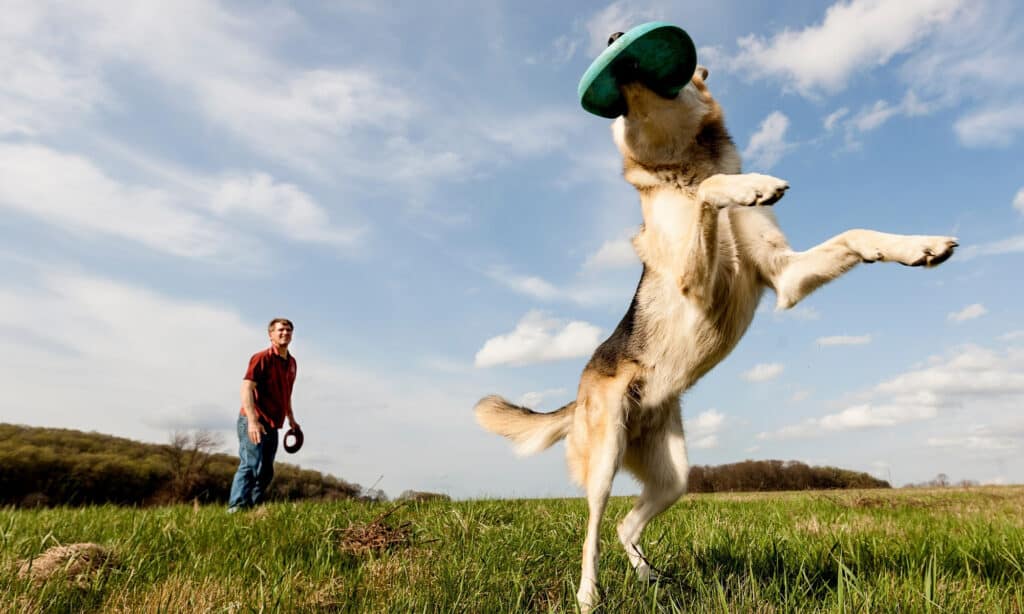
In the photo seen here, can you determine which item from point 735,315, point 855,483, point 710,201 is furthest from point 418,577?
point 855,483

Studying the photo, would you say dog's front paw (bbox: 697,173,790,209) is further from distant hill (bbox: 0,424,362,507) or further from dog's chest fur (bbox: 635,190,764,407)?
distant hill (bbox: 0,424,362,507)

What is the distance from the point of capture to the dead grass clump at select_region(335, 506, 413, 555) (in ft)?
15.4

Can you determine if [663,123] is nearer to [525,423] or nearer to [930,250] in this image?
[930,250]

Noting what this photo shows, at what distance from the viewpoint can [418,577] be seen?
371 centimetres

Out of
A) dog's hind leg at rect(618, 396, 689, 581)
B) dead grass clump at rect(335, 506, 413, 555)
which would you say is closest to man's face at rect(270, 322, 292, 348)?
dead grass clump at rect(335, 506, 413, 555)

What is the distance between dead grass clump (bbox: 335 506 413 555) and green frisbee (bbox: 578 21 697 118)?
3.37 meters

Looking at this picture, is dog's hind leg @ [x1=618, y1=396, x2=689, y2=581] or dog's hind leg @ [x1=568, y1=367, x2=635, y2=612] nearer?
dog's hind leg @ [x1=568, y1=367, x2=635, y2=612]

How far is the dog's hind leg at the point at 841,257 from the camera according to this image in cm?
316

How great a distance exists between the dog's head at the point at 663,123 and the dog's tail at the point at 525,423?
188cm

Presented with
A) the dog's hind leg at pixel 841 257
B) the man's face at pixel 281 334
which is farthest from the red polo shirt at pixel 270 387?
the dog's hind leg at pixel 841 257

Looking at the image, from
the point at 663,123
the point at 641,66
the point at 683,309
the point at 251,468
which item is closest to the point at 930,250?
the point at 683,309

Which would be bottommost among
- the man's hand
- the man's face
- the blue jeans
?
the blue jeans

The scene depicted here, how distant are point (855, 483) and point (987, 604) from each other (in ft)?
29.0

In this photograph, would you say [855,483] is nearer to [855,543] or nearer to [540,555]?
[855,543]
